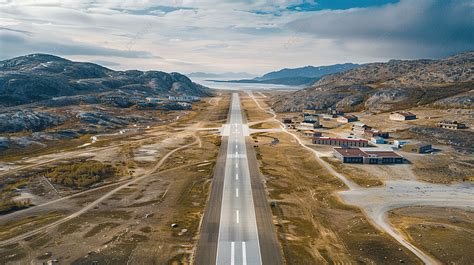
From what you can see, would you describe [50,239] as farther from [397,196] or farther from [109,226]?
[397,196]

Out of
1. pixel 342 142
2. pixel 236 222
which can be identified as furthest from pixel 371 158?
pixel 236 222

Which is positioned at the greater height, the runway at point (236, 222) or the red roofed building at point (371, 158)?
the red roofed building at point (371, 158)

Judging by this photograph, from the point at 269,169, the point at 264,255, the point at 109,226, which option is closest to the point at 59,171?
the point at 109,226

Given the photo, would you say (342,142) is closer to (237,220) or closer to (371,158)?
(371,158)

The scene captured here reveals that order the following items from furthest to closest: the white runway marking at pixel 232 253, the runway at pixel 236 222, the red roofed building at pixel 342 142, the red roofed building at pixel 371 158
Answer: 1. the red roofed building at pixel 342 142
2. the red roofed building at pixel 371 158
3. the runway at pixel 236 222
4. the white runway marking at pixel 232 253

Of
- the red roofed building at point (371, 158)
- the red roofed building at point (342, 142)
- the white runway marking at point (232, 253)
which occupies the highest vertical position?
the red roofed building at point (342, 142)

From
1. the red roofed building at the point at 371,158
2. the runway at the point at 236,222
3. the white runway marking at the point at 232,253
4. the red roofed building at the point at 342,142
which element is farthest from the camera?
the red roofed building at the point at 342,142

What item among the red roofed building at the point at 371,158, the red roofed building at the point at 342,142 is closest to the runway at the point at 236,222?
the red roofed building at the point at 371,158

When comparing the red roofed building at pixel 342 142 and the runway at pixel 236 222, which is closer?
the runway at pixel 236 222

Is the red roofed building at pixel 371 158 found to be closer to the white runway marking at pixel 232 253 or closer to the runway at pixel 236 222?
the runway at pixel 236 222

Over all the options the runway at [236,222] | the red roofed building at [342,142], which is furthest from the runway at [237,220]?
the red roofed building at [342,142]

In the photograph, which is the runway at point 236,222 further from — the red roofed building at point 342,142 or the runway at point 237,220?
the red roofed building at point 342,142
